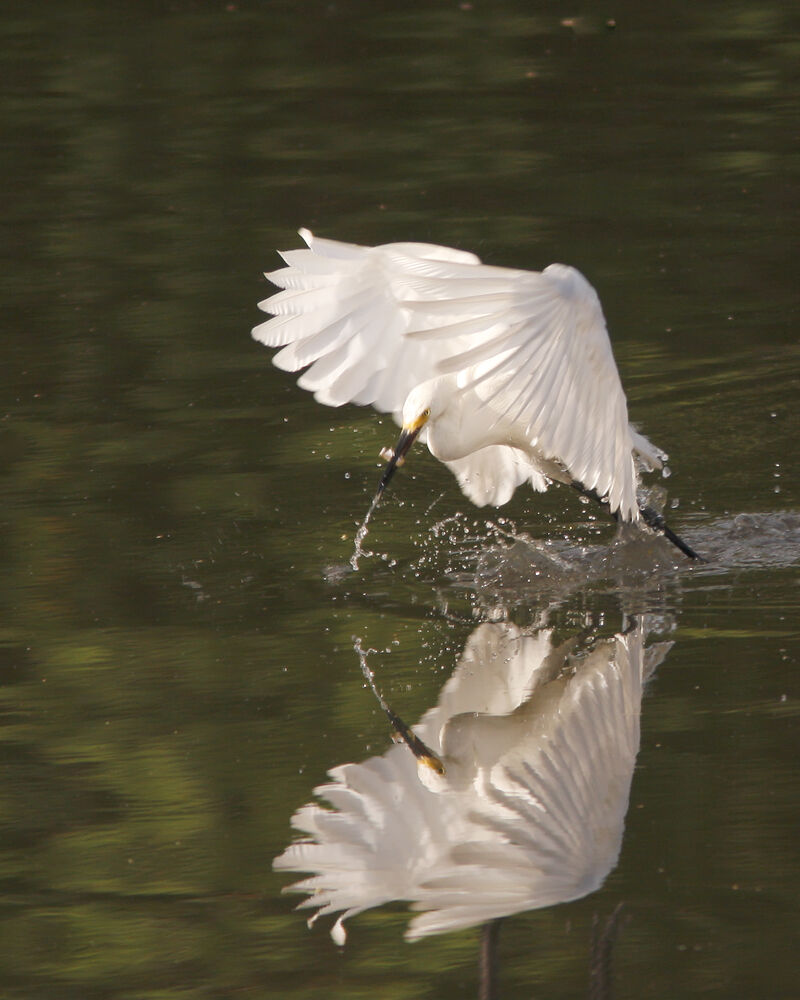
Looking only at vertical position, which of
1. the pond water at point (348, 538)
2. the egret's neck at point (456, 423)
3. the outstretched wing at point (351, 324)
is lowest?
the pond water at point (348, 538)

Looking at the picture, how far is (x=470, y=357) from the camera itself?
510cm

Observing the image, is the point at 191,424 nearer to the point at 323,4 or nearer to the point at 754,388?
the point at 754,388

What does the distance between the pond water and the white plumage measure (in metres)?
0.36

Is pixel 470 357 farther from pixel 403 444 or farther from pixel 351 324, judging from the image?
pixel 351 324

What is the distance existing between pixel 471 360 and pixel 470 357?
1cm

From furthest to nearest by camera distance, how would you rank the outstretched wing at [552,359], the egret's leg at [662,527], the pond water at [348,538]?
the egret's leg at [662,527] < the outstretched wing at [552,359] < the pond water at [348,538]

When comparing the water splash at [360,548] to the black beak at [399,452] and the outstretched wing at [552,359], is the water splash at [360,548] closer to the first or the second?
the black beak at [399,452]

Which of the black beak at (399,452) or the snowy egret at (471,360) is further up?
the snowy egret at (471,360)

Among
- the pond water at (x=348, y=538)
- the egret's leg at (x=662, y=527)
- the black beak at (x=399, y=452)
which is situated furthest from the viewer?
the egret's leg at (x=662, y=527)

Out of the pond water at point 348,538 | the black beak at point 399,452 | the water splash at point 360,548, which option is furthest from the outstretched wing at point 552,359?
the water splash at point 360,548

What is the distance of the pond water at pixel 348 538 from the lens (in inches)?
160

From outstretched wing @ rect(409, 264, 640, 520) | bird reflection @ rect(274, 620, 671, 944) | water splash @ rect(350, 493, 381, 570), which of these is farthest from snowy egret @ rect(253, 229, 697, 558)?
bird reflection @ rect(274, 620, 671, 944)

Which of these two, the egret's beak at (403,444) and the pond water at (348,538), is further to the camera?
the egret's beak at (403,444)

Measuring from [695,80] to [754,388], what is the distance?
6048mm
